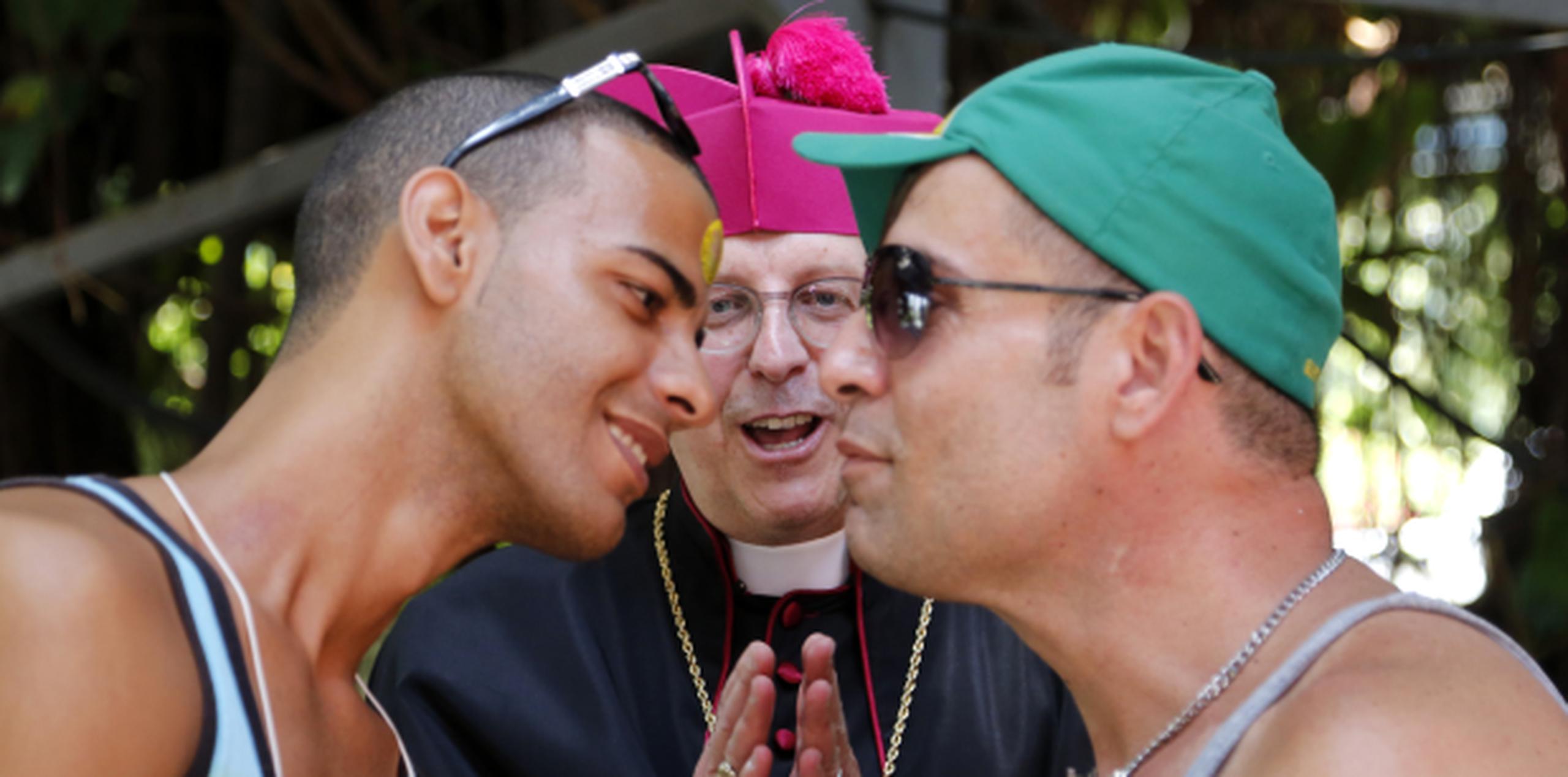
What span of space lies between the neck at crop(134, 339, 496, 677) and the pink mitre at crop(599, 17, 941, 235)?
1.01 meters

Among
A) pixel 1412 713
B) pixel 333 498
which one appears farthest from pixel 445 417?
pixel 1412 713

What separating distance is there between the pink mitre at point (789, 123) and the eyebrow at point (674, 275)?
73 centimetres

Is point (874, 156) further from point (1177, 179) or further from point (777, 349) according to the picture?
point (777, 349)

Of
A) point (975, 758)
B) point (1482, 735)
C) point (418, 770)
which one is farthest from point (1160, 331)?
point (418, 770)

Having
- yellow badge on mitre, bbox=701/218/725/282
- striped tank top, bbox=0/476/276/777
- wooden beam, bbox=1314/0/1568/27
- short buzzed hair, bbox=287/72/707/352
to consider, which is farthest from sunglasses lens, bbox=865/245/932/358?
wooden beam, bbox=1314/0/1568/27

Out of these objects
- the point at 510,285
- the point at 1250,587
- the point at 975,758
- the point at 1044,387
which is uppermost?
the point at 510,285

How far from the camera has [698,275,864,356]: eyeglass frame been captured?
2.89 meters

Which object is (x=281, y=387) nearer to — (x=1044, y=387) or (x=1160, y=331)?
(x=1044, y=387)

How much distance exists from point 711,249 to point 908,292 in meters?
0.34

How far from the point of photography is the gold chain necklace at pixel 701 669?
2.80 m

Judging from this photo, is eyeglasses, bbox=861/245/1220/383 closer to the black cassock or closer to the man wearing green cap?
the man wearing green cap

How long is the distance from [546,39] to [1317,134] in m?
2.71

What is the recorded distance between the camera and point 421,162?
2150mm

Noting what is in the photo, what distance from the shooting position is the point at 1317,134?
5395mm
